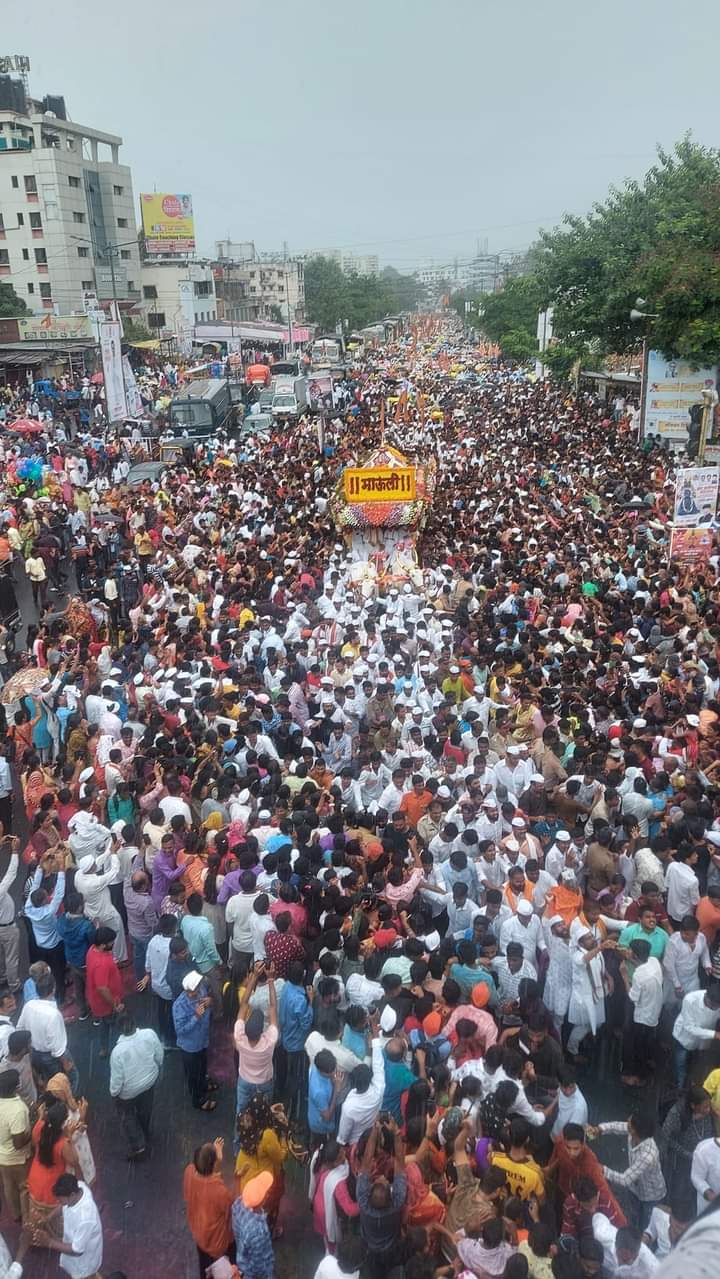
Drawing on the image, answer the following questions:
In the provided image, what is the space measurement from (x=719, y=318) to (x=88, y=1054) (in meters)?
18.5

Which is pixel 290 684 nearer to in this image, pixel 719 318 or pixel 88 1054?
pixel 88 1054

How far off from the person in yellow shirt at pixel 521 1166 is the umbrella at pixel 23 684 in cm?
610

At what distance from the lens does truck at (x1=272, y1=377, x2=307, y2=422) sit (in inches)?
1200

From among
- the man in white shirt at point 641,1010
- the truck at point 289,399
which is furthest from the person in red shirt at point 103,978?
the truck at point 289,399

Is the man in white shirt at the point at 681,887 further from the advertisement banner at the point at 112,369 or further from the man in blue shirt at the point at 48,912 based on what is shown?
the advertisement banner at the point at 112,369

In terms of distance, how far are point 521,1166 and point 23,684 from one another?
6.27 metres

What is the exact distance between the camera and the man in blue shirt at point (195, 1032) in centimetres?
497

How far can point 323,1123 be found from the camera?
4.60 meters

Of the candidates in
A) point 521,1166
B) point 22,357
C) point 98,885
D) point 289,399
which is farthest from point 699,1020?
point 22,357

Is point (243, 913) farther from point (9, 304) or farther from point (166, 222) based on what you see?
point (166, 222)

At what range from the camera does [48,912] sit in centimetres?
577

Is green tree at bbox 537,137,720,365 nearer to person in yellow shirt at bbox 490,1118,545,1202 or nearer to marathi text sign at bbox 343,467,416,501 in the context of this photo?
marathi text sign at bbox 343,467,416,501

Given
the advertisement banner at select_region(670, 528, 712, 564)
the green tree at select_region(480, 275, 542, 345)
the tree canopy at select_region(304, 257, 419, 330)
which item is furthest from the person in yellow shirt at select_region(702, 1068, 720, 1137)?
the tree canopy at select_region(304, 257, 419, 330)

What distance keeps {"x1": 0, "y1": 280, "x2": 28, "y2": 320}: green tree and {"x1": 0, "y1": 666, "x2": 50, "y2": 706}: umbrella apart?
4030 centimetres
